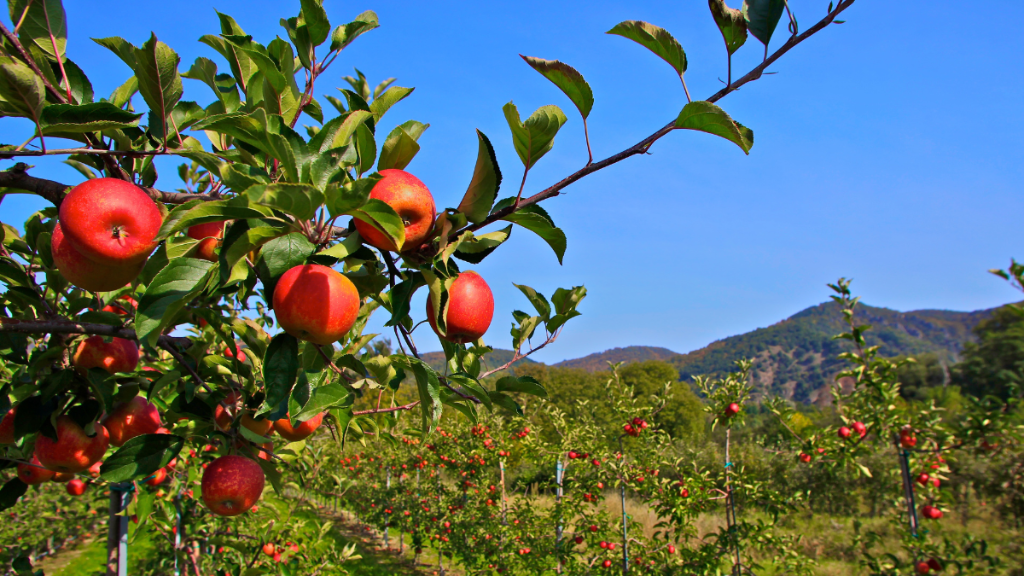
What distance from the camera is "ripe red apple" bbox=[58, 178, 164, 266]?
3.17 ft

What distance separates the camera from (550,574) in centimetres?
620

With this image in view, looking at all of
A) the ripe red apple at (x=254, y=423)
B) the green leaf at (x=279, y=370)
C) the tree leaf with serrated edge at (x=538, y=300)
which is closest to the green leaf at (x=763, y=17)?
the tree leaf with serrated edge at (x=538, y=300)

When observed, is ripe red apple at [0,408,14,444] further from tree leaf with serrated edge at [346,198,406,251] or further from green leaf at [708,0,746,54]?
green leaf at [708,0,746,54]

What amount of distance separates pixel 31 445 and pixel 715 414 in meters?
4.83

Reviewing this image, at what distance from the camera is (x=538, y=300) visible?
1.44m

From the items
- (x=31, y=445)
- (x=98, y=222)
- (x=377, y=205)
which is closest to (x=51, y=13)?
(x=98, y=222)

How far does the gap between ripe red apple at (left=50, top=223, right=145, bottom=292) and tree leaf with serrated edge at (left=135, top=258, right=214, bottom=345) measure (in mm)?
260

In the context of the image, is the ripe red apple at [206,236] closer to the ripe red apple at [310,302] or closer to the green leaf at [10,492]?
the ripe red apple at [310,302]

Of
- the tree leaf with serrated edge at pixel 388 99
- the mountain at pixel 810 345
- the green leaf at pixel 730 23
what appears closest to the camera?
the green leaf at pixel 730 23

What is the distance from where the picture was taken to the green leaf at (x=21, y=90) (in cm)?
89

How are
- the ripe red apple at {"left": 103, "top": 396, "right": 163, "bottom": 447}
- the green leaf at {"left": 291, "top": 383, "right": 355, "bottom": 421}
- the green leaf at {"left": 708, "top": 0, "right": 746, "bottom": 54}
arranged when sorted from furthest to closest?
the ripe red apple at {"left": 103, "top": 396, "right": 163, "bottom": 447}
the green leaf at {"left": 291, "top": 383, "right": 355, "bottom": 421}
the green leaf at {"left": 708, "top": 0, "right": 746, "bottom": 54}

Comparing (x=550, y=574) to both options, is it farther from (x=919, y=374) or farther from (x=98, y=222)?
(x=919, y=374)

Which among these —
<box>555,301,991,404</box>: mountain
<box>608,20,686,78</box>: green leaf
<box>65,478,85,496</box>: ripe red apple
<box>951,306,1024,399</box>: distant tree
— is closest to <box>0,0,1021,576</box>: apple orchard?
<box>608,20,686,78</box>: green leaf

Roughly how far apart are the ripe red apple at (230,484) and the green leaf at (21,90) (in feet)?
4.02
